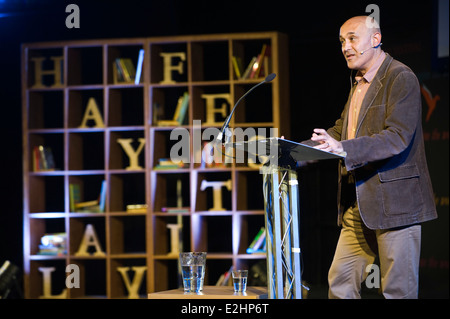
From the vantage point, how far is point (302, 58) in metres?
5.86

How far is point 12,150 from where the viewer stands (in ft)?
18.9

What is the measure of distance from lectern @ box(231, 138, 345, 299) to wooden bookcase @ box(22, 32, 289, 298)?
7.75ft

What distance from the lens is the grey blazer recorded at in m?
2.50

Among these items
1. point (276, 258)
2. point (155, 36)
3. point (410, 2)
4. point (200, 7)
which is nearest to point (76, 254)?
point (155, 36)

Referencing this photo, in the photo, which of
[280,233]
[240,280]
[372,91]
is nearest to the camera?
[280,233]

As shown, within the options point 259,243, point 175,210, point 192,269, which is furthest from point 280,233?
point 175,210

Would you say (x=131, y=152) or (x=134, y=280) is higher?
(x=131, y=152)

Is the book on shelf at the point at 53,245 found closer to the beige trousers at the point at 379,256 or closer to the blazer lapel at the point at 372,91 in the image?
the beige trousers at the point at 379,256

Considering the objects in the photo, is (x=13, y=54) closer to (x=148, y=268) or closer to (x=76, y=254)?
(x=76, y=254)

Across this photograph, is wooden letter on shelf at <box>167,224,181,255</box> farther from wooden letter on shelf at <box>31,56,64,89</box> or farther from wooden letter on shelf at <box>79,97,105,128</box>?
wooden letter on shelf at <box>31,56,64,89</box>

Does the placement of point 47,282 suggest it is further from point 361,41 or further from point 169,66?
point 361,41

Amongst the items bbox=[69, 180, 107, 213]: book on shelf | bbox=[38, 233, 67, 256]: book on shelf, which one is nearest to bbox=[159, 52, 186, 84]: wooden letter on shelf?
bbox=[69, 180, 107, 213]: book on shelf

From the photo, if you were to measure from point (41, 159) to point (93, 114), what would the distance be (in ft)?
1.97

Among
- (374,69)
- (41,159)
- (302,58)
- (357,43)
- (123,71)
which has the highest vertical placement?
(302,58)
